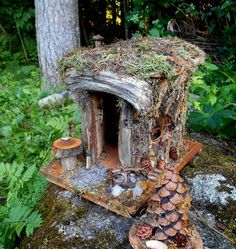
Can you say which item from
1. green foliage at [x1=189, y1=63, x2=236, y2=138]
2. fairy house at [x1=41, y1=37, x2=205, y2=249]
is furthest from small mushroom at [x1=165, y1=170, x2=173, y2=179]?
green foliage at [x1=189, y1=63, x2=236, y2=138]

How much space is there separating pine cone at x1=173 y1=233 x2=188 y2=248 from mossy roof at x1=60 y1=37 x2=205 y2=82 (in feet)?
2.56

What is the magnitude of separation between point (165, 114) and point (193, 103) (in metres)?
1.60

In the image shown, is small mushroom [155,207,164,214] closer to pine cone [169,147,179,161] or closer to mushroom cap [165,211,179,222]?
mushroom cap [165,211,179,222]

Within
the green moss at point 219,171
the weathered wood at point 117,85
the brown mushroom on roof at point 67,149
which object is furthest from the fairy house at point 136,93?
the green moss at point 219,171

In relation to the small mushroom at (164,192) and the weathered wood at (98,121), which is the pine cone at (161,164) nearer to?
the weathered wood at (98,121)

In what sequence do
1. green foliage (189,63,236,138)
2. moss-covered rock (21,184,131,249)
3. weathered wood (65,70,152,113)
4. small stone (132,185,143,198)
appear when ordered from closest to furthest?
weathered wood (65,70,152,113) < moss-covered rock (21,184,131,249) < small stone (132,185,143,198) < green foliage (189,63,236,138)

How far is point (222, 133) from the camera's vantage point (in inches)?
125

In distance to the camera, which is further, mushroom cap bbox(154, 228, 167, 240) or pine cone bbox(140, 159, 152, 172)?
pine cone bbox(140, 159, 152, 172)

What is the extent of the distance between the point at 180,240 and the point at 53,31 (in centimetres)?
399

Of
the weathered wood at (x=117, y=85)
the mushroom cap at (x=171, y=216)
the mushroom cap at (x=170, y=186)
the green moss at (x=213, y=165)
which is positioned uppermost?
the weathered wood at (x=117, y=85)

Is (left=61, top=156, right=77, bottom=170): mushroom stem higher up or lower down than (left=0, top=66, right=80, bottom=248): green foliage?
higher up

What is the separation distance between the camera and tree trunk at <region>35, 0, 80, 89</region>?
4.90 meters

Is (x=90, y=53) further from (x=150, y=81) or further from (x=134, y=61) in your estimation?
(x=150, y=81)

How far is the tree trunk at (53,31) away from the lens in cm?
490
